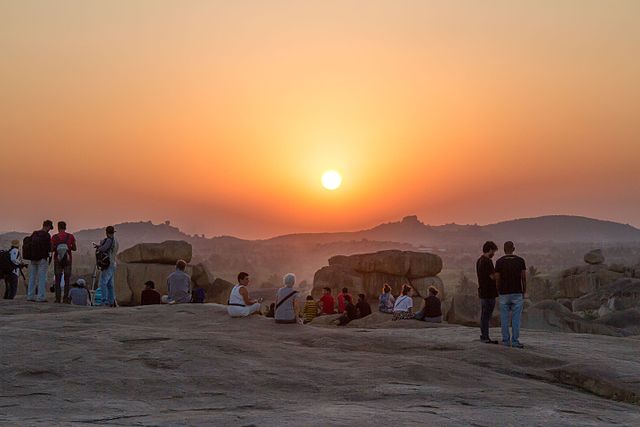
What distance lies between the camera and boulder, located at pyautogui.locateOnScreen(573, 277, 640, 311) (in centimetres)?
3922

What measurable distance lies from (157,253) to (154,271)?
1.38 meters

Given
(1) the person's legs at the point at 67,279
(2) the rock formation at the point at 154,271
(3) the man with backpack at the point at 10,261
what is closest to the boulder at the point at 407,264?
(2) the rock formation at the point at 154,271

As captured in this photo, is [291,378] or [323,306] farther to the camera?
[323,306]

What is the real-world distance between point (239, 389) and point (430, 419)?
2.87 m

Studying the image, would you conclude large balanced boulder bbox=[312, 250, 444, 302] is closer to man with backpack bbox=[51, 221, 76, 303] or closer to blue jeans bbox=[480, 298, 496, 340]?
man with backpack bbox=[51, 221, 76, 303]

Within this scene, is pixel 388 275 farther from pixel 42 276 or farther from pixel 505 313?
pixel 505 313

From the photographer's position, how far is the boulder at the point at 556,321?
2514cm

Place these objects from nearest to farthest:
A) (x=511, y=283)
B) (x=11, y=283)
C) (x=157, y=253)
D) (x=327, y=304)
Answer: (x=511, y=283) → (x=11, y=283) → (x=327, y=304) → (x=157, y=253)

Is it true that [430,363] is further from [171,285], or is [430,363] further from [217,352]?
[171,285]

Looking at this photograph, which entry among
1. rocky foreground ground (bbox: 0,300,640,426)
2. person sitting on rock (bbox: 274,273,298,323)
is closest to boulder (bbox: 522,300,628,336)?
rocky foreground ground (bbox: 0,300,640,426)

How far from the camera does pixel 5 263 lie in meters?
20.2

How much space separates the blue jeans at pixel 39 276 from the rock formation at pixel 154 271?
20.2m

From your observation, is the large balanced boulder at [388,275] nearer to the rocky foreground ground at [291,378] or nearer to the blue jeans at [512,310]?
the rocky foreground ground at [291,378]

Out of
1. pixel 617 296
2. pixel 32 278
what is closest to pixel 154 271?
pixel 32 278
